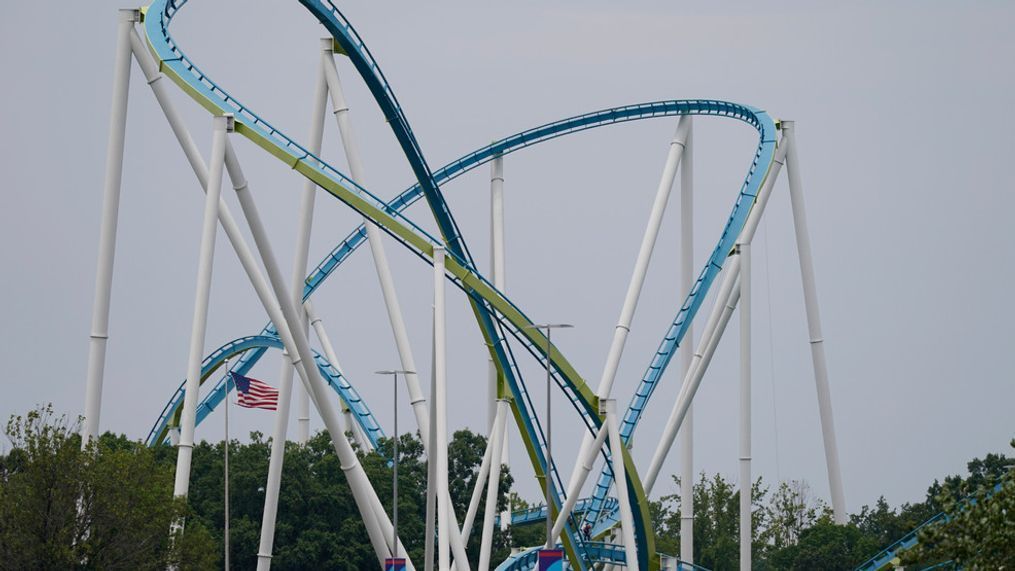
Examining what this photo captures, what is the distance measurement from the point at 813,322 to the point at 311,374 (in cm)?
1637

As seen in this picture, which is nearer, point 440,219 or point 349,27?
point 349,27

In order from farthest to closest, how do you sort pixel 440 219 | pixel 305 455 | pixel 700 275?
pixel 305 455 < pixel 700 275 < pixel 440 219

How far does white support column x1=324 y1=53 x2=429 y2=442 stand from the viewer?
3484cm

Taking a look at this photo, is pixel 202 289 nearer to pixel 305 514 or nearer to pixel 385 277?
pixel 385 277

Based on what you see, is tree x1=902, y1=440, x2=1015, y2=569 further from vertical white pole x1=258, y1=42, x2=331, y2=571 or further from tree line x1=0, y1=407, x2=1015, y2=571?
vertical white pole x1=258, y1=42, x2=331, y2=571

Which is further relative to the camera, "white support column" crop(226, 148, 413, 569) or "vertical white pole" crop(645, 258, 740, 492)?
"vertical white pole" crop(645, 258, 740, 492)

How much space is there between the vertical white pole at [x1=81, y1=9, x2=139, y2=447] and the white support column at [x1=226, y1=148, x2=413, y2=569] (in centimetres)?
Answer: 217

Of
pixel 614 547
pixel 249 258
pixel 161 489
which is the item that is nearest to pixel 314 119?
pixel 249 258

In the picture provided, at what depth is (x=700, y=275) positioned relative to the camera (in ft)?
140

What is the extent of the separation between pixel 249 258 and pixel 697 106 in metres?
15.6

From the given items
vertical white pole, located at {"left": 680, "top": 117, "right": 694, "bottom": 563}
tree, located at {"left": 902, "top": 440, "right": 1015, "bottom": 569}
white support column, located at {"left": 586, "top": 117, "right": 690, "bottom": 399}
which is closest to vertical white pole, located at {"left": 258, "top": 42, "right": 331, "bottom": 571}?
white support column, located at {"left": 586, "top": 117, "right": 690, "bottom": 399}

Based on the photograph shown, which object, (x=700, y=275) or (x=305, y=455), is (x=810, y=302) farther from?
(x=305, y=455)

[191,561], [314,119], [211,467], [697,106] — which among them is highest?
[697,106]

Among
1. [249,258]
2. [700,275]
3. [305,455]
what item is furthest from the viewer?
[305,455]
